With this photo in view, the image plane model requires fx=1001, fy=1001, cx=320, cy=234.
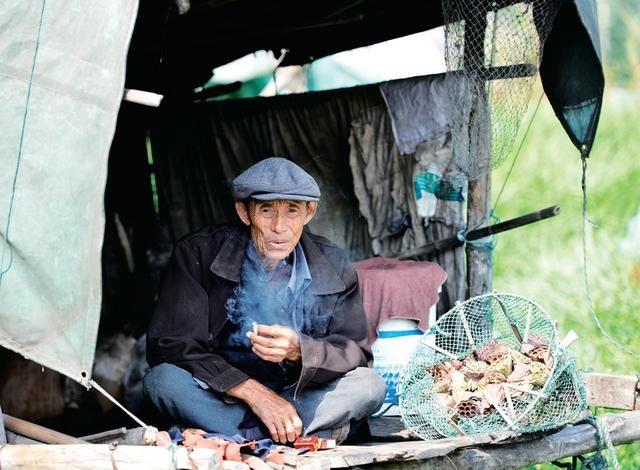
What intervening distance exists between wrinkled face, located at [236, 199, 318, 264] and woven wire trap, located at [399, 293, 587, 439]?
31.6 inches

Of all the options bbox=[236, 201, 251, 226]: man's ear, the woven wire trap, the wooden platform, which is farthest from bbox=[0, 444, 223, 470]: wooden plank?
bbox=[236, 201, 251, 226]: man's ear

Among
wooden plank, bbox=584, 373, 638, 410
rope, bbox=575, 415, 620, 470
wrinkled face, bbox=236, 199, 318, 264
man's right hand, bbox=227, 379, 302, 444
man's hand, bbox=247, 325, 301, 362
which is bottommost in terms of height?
rope, bbox=575, 415, 620, 470

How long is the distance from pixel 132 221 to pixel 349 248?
168 cm

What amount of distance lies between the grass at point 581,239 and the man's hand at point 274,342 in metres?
3.35

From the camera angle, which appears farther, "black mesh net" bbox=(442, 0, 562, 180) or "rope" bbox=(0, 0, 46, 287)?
"black mesh net" bbox=(442, 0, 562, 180)

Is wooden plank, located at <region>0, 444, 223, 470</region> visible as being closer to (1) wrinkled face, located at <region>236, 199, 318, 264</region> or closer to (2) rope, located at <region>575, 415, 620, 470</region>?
(1) wrinkled face, located at <region>236, 199, 318, 264</region>

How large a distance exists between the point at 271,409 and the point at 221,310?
59cm

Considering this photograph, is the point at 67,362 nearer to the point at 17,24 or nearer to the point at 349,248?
the point at 17,24

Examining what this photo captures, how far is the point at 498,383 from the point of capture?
4.47 metres

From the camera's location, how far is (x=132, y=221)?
7.18m

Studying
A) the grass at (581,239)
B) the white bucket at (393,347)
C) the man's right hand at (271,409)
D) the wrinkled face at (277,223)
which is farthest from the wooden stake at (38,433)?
the grass at (581,239)

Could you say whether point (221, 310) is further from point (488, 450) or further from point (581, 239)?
point (581, 239)

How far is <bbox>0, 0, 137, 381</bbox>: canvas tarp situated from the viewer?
3299 mm

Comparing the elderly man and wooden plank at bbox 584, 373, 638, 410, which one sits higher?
the elderly man
